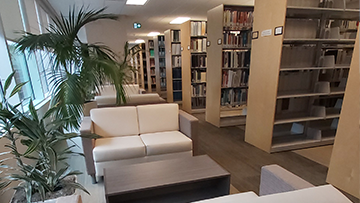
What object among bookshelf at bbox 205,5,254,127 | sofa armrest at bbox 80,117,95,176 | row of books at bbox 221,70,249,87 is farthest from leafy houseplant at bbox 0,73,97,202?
row of books at bbox 221,70,249,87

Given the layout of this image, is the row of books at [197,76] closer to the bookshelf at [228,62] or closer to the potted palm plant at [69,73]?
the bookshelf at [228,62]

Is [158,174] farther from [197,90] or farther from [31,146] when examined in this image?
[197,90]

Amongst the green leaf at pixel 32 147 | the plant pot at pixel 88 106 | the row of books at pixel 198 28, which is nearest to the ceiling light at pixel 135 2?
the row of books at pixel 198 28

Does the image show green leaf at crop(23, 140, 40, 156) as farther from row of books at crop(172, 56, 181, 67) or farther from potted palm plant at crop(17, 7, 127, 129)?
row of books at crop(172, 56, 181, 67)

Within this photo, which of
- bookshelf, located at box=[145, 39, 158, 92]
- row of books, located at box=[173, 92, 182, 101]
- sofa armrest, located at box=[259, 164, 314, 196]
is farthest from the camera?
bookshelf, located at box=[145, 39, 158, 92]

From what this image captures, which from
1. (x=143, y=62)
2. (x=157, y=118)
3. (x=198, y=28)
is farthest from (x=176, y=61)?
(x=143, y=62)

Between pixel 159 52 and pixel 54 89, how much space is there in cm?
520

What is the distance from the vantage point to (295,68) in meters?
2.54

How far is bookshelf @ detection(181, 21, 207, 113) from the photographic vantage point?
4578mm

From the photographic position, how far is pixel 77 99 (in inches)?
67.1

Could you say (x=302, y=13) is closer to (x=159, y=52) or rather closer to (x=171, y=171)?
(x=171, y=171)

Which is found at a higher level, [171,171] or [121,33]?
[121,33]

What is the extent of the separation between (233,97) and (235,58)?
790mm

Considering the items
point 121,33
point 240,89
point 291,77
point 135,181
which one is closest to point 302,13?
point 291,77
